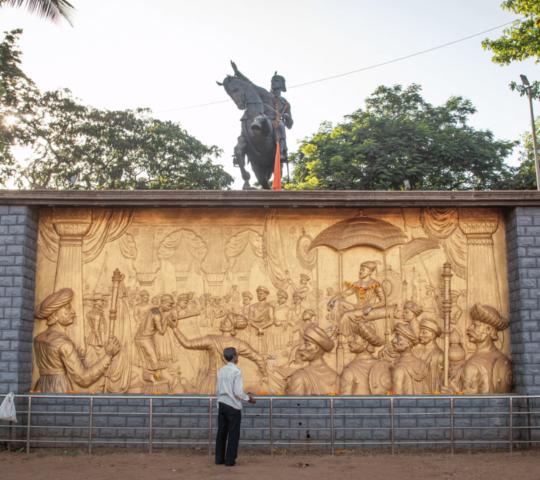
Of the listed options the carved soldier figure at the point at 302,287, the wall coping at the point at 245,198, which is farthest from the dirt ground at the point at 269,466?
the wall coping at the point at 245,198

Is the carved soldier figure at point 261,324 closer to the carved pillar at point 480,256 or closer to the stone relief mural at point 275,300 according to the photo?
the stone relief mural at point 275,300

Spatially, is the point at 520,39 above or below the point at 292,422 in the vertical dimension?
above

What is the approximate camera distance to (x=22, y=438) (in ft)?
29.8

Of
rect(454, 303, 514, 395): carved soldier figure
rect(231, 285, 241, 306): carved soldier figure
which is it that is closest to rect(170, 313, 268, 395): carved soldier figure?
rect(231, 285, 241, 306): carved soldier figure

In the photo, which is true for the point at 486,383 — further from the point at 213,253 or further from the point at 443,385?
the point at 213,253

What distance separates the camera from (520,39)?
629 inches

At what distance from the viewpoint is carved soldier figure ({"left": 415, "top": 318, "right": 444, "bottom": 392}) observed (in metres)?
9.45

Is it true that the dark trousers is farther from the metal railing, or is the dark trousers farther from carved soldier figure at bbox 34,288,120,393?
carved soldier figure at bbox 34,288,120,393

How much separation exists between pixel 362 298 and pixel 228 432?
3.38 m

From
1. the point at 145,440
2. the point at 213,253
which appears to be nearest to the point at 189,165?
the point at 213,253

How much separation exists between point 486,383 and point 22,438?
24.3 ft

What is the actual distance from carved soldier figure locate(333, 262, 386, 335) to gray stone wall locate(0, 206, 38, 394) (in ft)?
16.7

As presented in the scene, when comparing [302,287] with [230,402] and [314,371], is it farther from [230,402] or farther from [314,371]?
[230,402]

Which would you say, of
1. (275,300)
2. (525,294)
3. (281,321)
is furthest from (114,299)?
(525,294)
